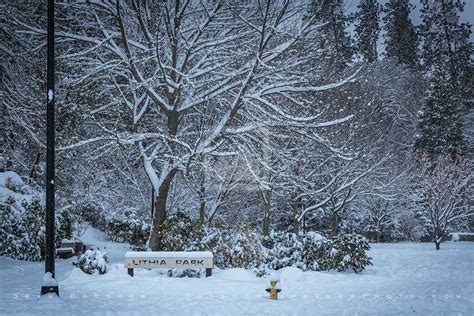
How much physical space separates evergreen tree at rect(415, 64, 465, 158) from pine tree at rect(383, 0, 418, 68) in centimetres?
1320

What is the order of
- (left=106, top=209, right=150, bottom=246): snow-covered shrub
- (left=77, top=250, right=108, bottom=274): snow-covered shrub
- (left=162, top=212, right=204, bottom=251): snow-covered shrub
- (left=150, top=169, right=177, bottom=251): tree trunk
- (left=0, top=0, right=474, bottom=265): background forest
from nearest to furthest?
(left=77, top=250, right=108, bottom=274): snow-covered shrub → (left=0, top=0, right=474, bottom=265): background forest → (left=162, top=212, right=204, bottom=251): snow-covered shrub → (left=150, top=169, right=177, bottom=251): tree trunk → (left=106, top=209, right=150, bottom=246): snow-covered shrub

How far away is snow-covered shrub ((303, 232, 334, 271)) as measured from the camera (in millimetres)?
16172

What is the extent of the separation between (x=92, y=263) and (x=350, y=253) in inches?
317

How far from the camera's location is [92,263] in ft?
44.8

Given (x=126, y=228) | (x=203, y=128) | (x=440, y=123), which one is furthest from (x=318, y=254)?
(x=440, y=123)

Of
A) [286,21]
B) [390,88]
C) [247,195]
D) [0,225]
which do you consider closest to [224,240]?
[286,21]

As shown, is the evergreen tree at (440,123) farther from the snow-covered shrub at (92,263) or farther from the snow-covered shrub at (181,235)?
the snow-covered shrub at (92,263)

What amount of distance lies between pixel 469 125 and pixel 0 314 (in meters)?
41.6

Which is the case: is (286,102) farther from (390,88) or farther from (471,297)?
(390,88)

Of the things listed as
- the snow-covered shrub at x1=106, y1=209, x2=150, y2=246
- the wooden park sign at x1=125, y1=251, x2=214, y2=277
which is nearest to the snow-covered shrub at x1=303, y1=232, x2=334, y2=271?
the wooden park sign at x1=125, y1=251, x2=214, y2=277

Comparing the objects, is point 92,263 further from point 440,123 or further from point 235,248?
point 440,123

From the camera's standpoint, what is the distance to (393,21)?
5306 cm

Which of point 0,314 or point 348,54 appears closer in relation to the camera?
point 0,314

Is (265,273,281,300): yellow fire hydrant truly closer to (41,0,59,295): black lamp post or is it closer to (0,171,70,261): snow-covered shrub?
(41,0,59,295): black lamp post
